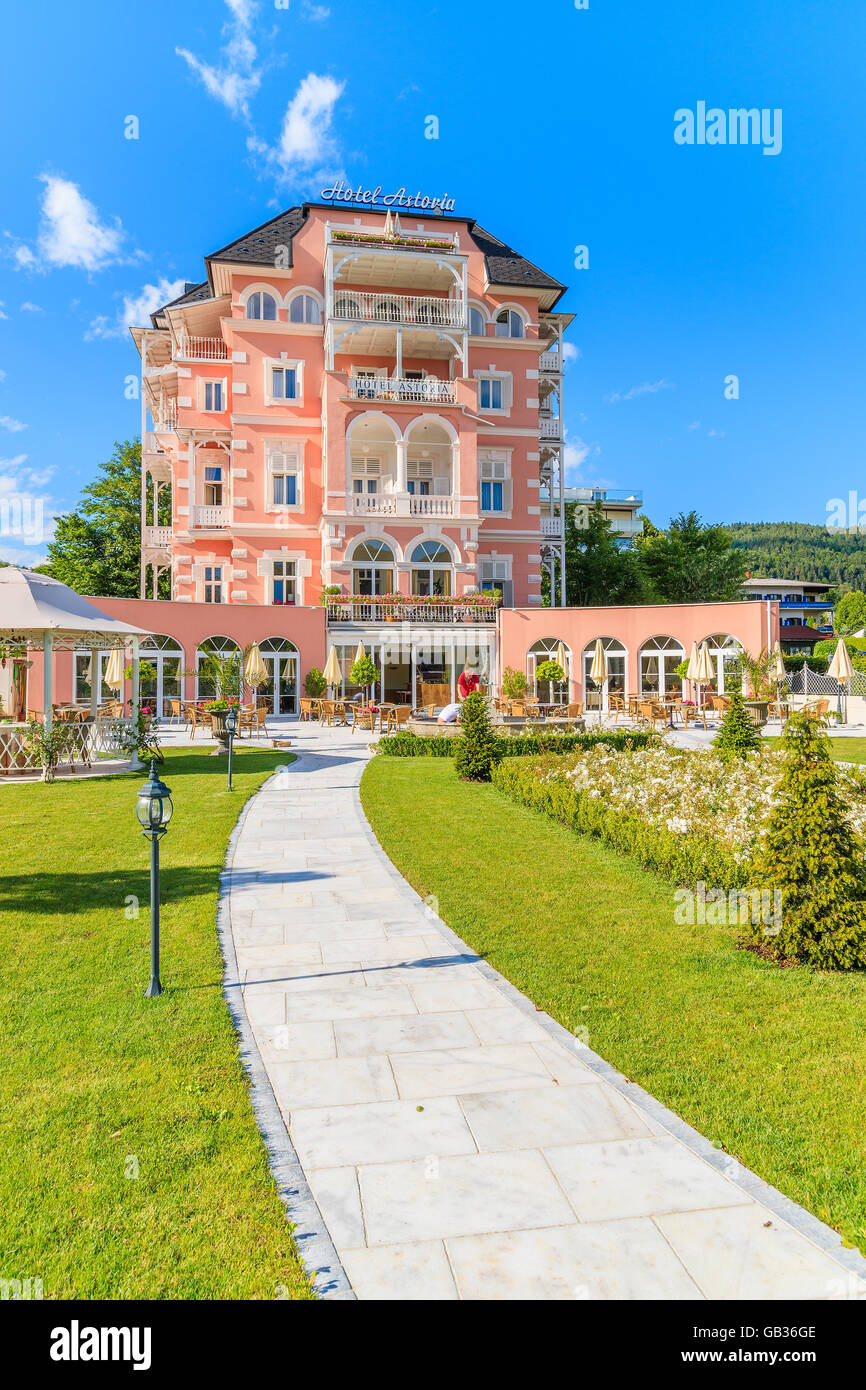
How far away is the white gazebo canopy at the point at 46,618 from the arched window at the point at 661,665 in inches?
733

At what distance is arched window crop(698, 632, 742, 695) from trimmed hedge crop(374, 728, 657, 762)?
10.8 metres

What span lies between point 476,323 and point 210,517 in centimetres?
1378

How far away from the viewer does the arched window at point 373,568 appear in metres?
30.2

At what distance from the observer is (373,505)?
30438 millimetres

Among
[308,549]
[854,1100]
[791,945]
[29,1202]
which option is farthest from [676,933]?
[308,549]

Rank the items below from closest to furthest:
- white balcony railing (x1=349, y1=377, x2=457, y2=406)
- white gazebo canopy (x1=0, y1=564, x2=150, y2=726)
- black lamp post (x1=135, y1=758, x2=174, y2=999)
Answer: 1. black lamp post (x1=135, y1=758, x2=174, y2=999)
2. white gazebo canopy (x1=0, y1=564, x2=150, y2=726)
3. white balcony railing (x1=349, y1=377, x2=457, y2=406)

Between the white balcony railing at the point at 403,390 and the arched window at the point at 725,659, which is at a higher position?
the white balcony railing at the point at 403,390

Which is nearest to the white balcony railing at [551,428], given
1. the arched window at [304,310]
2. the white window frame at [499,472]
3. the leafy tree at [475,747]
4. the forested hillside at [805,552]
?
the white window frame at [499,472]

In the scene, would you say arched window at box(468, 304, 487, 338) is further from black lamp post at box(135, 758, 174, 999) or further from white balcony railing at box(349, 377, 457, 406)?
black lamp post at box(135, 758, 174, 999)

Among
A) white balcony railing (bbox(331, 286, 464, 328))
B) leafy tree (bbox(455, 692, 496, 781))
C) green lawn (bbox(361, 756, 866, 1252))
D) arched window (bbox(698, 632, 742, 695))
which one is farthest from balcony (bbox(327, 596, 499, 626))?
green lawn (bbox(361, 756, 866, 1252))

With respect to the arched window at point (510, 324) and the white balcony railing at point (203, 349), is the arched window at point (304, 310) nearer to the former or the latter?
the white balcony railing at point (203, 349)

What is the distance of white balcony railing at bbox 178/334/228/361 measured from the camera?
31859 mm

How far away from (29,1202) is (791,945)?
15.9 feet

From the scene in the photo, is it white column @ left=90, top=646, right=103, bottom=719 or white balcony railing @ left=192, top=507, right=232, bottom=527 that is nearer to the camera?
white column @ left=90, top=646, right=103, bottom=719
